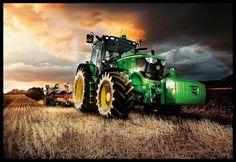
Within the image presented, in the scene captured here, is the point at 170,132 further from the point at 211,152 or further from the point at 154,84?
the point at 154,84

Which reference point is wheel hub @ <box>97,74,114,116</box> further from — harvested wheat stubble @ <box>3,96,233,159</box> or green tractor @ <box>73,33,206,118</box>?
harvested wheat stubble @ <box>3,96,233,159</box>

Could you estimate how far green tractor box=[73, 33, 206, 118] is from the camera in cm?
585

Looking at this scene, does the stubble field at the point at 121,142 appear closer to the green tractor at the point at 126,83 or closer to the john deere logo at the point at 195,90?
the green tractor at the point at 126,83

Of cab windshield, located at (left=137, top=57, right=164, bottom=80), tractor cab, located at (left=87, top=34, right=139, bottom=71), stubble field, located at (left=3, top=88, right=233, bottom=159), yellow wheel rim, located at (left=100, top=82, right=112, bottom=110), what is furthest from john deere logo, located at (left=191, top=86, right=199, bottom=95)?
tractor cab, located at (left=87, top=34, right=139, bottom=71)

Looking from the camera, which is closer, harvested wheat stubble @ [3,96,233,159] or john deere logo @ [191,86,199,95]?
harvested wheat stubble @ [3,96,233,159]

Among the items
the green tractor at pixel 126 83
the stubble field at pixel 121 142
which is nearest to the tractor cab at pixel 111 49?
the green tractor at pixel 126 83

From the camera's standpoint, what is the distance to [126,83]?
19.6 feet

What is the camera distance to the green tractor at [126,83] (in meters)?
5.85

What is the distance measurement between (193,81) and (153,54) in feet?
4.83

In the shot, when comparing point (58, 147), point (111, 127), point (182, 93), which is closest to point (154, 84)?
point (182, 93)

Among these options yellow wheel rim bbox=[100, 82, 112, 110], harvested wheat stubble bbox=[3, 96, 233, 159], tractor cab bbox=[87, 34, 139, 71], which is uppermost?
tractor cab bbox=[87, 34, 139, 71]

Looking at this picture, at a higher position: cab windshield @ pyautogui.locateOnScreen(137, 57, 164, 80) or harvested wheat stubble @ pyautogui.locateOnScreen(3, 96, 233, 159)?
cab windshield @ pyautogui.locateOnScreen(137, 57, 164, 80)

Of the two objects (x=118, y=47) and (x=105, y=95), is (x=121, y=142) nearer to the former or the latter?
(x=105, y=95)

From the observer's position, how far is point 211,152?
12.6 feet
